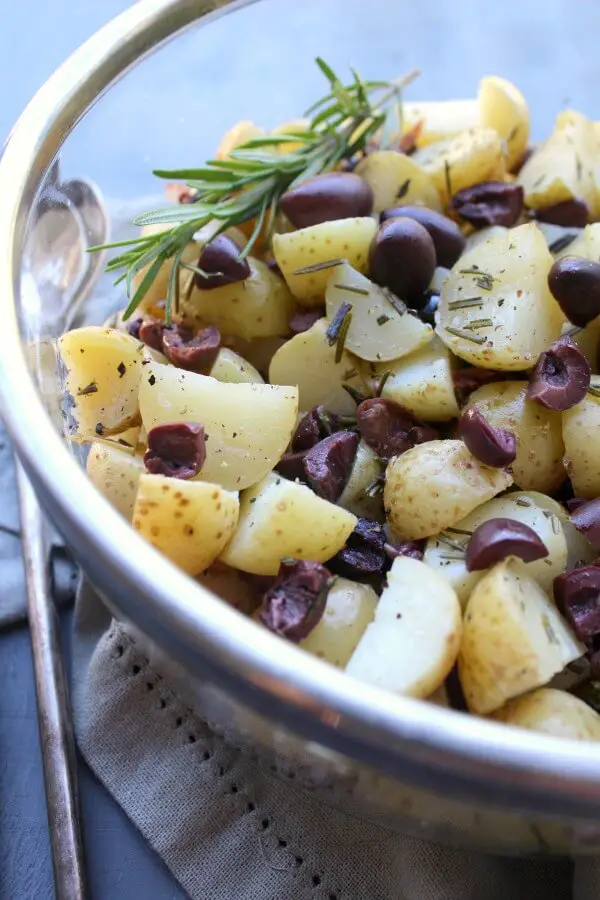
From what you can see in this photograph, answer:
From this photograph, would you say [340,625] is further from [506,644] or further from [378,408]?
[378,408]

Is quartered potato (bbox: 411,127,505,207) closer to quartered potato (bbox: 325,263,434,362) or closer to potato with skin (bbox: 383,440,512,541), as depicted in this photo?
quartered potato (bbox: 325,263,434,362)

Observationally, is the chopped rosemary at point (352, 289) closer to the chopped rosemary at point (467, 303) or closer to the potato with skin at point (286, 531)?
the chopped rosemary at point (467, 303)

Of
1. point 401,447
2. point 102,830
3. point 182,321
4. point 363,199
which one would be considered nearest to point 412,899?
point 102,830

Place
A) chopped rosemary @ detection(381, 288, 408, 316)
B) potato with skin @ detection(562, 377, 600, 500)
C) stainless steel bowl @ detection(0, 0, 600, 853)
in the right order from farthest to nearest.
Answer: chopped rosemary @ detection(381, 288, 408, 316), potato with skin @ detection(562, 377, 600, 500), stainless steel bowl @ detection(0, 0, 600, 853)

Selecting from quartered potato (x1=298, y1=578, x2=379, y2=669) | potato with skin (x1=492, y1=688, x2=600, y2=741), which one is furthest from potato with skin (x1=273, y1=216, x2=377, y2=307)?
potato with skin (x1=492, y1=688, x2=600, y2=741)

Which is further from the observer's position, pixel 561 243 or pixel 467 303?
pixel 561 243

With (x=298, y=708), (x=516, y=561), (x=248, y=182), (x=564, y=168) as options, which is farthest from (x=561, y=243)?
(x=298, y=708)

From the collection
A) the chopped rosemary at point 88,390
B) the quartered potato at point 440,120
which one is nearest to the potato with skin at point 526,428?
the chopped rosemary at point 88,390

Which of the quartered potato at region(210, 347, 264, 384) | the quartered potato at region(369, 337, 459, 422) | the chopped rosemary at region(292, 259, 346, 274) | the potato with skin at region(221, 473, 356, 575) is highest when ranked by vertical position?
the chopped rosemary at region(292, 259, 346, 274)
